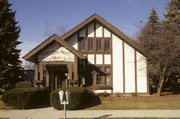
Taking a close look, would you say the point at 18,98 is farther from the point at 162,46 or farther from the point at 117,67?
the point at 162,46

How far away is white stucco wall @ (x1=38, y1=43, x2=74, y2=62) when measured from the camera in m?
16.3

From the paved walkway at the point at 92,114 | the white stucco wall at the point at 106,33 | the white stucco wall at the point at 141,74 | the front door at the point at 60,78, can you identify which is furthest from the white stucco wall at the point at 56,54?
the white stucco wall at the point at 141,74

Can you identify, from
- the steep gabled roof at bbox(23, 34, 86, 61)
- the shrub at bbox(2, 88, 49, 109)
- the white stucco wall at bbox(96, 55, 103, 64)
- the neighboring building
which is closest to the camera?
the shrub at bbox(2, 88, 49, 109)

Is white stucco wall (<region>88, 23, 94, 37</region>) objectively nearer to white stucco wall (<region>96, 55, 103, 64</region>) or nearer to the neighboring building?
the neighboring building

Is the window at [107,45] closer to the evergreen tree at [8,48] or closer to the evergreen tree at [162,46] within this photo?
the evergreen tree at [162,46]

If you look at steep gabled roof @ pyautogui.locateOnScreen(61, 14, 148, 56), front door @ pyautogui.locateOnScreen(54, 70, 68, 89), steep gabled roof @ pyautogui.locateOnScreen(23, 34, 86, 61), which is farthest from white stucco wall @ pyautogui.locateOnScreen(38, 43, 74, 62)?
front door @ pyautogui.locateOnScreen(54, 70, 68, 89)

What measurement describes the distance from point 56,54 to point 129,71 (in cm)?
722

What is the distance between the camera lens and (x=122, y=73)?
725 inches

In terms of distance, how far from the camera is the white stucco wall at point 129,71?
1834 cm

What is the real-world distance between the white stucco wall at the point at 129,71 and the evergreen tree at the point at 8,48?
A: 13.1 metres

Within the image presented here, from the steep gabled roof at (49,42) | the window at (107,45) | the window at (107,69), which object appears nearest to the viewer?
the steep gabled roof at (49,42)

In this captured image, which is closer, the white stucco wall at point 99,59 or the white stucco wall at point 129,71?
the white stucco wall at point 129,71

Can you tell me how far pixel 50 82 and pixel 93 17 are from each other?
7708 millimetres

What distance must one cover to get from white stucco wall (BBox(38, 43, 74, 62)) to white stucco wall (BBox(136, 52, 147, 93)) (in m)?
6.72
